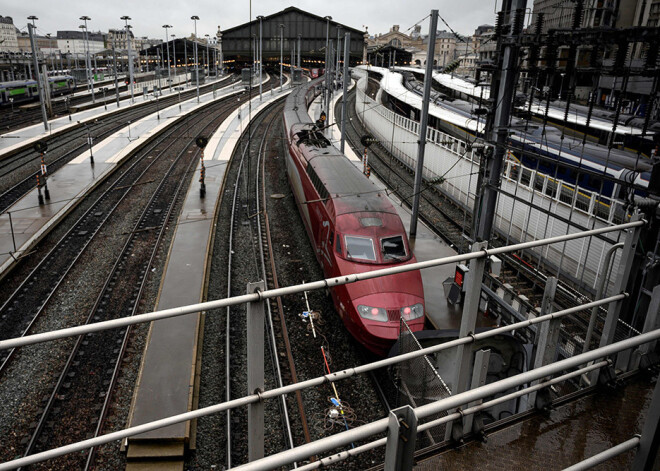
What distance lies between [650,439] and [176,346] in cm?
882

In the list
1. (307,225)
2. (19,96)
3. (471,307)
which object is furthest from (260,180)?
(19,96)

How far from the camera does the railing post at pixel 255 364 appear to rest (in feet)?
8.89

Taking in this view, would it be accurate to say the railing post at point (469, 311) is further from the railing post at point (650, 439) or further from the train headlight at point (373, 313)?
the train headlight at point (373, 313)

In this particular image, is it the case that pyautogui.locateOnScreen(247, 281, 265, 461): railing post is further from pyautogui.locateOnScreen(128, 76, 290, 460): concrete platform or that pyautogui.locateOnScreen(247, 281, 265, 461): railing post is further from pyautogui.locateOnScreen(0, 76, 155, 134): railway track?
pyautogui.locateOnScreen(0, 76, 155, 134): railway track

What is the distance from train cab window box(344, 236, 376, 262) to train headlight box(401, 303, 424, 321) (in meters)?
1.57

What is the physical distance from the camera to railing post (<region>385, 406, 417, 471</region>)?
6.56ft

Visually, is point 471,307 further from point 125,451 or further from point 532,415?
point 125,451

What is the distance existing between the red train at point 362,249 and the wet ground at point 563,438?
556 centimetres

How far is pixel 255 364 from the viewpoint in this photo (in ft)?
9.38

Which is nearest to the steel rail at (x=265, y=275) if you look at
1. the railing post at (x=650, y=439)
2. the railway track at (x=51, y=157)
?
the railing post at (x=650, y=439)

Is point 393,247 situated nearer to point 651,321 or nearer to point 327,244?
point 327,244

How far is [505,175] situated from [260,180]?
11858mm

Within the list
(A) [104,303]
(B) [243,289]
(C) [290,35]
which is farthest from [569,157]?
(C) [290,35]

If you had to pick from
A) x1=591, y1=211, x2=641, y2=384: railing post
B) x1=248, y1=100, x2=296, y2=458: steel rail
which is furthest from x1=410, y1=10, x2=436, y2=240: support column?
x1=591, y1=211, x2=641, y2=384: railing post
